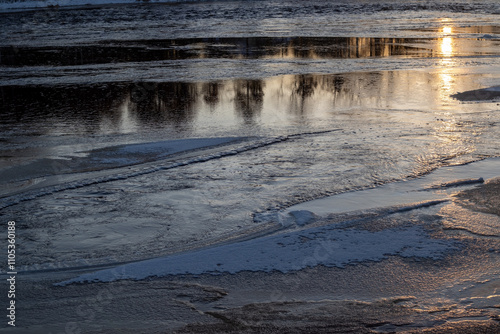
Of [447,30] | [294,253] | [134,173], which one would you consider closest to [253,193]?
[294,253]

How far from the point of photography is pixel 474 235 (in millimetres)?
4746

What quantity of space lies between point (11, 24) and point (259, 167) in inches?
1143

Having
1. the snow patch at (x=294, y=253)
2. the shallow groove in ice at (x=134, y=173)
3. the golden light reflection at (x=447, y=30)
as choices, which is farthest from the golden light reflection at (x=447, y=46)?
the snow patch at (x=294, y=253)

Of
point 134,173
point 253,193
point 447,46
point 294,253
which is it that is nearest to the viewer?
point 294,253

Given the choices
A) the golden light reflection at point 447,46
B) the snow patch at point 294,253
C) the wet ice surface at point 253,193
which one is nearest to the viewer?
the wet ice surface at point 253,193

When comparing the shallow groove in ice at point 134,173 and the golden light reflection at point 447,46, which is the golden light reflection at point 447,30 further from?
the shallow groove in ice at point 134,173


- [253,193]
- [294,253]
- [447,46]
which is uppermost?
[447,46]

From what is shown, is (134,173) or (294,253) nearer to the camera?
(294,253)

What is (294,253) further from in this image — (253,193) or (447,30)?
(447,30)

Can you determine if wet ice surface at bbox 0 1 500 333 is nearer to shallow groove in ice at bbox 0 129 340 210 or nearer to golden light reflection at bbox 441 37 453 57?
shallow groove in ice at bbox 0 129 340 210

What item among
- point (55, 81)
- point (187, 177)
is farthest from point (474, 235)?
point (55, 81)

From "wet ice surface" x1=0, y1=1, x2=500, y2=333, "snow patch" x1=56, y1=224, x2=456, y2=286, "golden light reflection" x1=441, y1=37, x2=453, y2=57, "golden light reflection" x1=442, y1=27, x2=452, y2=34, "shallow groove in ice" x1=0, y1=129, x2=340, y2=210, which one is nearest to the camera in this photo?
"wet ice surface" x1=0, y1=1, x2=500, y2=333

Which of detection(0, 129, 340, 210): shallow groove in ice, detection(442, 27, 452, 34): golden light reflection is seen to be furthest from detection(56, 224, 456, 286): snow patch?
detection(442, 27, 452, 34): golden light reflection

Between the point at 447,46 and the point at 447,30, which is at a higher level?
the point at 447,30
